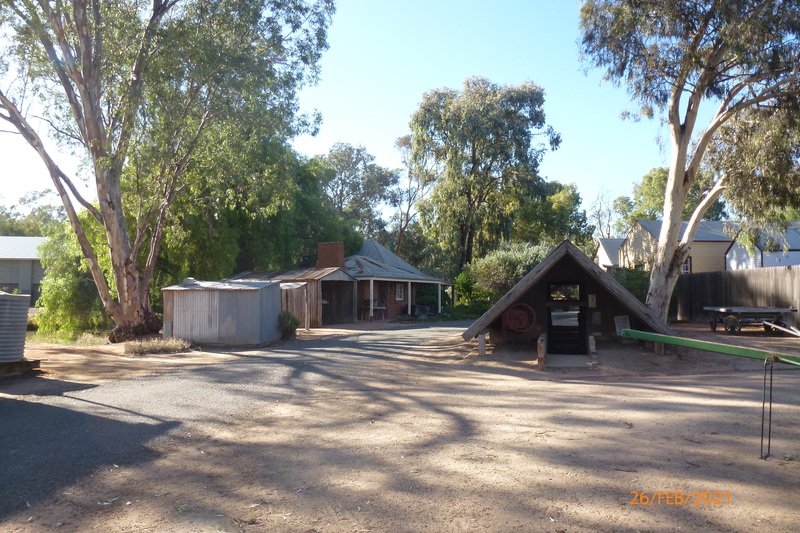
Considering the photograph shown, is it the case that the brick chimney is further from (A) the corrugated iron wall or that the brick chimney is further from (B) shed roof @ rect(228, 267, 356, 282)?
(A) the corrugated iron wall

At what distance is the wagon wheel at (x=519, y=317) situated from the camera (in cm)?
1505

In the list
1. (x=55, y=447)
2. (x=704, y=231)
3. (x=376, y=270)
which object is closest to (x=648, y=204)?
(x=704, y=231)

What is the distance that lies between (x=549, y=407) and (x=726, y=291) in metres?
→ 18.5

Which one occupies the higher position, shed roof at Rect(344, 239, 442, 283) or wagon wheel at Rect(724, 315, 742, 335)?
shed roof at Rect(344, 239, 442, 283)

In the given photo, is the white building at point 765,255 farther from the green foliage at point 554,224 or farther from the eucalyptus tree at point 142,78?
the eucalyptus tree at point 142,78

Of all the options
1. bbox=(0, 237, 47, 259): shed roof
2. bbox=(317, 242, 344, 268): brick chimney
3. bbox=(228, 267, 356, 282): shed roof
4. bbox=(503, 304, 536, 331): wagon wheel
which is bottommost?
bbox=(503, 304, 536, 331): wagon wheel

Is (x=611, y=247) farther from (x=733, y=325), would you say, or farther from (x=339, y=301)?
(x=733, y=325)

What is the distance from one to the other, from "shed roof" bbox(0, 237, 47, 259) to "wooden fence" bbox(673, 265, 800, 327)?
39866mm

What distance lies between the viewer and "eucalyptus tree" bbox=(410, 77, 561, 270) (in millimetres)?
38844

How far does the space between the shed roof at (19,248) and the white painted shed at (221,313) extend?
2776cm

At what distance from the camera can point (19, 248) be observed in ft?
146

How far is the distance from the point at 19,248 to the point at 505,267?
1387 inches

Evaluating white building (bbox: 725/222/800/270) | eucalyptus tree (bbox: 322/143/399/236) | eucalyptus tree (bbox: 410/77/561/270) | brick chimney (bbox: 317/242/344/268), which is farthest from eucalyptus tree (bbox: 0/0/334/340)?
eucalyptus tree (bbox: 322/143/399/236)

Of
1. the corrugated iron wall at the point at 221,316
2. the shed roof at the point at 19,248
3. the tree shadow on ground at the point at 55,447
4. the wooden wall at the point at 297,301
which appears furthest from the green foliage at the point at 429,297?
the tree shadow on ground at the point at 55,447
